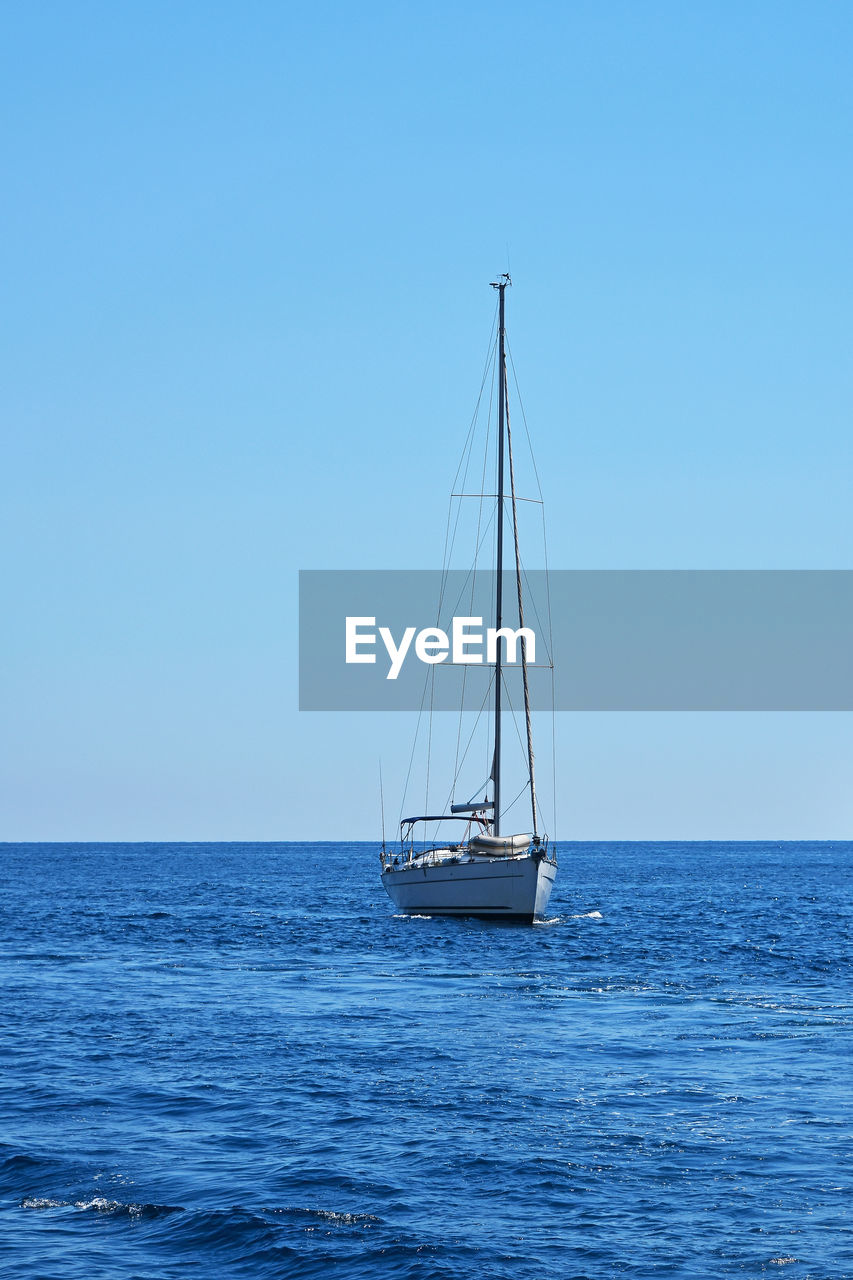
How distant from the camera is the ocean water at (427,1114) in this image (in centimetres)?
1617

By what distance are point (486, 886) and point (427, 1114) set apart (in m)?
31.0

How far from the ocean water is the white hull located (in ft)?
14.7

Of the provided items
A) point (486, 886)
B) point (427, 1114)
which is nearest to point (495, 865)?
point (486, 886)

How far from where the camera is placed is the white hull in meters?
52.7

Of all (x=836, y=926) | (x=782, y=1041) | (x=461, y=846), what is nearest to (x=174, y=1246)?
(x=782, y=1041)

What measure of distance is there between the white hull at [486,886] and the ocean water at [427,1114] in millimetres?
4482

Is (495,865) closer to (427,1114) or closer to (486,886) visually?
(486,886)

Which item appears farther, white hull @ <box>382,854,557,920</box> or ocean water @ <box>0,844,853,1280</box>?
white hull @ <box>382,854,557,920</box>

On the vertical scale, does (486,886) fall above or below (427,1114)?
above

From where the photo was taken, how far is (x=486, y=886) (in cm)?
5366

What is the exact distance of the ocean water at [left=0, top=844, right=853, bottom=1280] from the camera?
53.1 ft

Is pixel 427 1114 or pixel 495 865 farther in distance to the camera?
pixel 495 865

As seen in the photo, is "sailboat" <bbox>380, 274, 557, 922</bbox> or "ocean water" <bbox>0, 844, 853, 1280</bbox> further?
"sailboat" <bbox>380, 274, 557, 922</bbox>

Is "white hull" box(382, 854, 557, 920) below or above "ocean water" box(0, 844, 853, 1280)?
above
